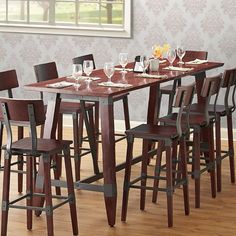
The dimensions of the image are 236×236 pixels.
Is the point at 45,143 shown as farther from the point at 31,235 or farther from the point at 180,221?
the point at 180,221

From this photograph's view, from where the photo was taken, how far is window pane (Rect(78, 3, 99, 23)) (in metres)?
8.59

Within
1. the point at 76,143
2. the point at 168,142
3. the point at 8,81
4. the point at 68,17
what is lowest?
the point at 76,143

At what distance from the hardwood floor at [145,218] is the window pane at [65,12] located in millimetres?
2824

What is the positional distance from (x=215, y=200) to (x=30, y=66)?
3.52 m

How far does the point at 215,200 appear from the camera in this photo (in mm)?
6125

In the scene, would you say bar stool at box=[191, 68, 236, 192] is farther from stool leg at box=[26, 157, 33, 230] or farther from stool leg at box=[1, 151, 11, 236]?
stool leg at box=[1, 151, 11, 236]

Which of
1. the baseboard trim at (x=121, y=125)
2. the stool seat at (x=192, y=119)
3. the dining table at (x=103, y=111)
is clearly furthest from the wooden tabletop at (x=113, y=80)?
the baseboard trim at (x=121, y=125)

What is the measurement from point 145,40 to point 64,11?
0.99 m

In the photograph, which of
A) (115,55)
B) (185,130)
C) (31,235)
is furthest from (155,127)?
(115,55)

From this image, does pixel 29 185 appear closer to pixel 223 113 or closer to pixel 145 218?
pixel 145 218

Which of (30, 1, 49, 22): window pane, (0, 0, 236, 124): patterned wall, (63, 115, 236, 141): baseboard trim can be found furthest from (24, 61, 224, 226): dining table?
(30, 1, 49, 22): window pane

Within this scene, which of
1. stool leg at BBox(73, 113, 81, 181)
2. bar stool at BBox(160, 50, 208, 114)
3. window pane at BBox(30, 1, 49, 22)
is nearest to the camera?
stool leg at BBox(73, 113, 81, 181)

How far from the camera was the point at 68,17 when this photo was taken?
8711mm

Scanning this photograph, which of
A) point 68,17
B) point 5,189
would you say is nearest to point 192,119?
point 5,189
